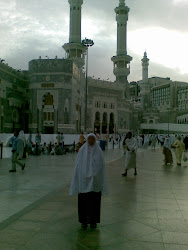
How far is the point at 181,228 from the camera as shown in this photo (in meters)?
3.88

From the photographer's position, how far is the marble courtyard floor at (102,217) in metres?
3.35

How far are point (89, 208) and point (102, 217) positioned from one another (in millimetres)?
596

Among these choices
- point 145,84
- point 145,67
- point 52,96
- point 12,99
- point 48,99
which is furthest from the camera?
point 145,67

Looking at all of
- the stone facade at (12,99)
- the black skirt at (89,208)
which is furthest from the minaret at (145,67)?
the black skirt at (89,208)

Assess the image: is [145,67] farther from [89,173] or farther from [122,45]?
[89,173]

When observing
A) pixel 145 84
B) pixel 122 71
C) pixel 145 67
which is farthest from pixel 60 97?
pixel 145 67

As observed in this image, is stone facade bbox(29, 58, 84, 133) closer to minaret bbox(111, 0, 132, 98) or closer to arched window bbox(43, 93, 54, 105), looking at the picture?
arched window bbox(43, 93, 54, 105)

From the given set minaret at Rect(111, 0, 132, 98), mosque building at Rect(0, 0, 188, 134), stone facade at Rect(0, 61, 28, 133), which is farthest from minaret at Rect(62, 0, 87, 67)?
stone facade at Rect(0, 61, 28, 133)

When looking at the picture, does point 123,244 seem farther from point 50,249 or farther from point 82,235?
point 50,249

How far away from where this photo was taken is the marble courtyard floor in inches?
132

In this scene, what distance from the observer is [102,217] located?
14.4ft

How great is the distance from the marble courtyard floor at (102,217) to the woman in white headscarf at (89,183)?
0.20 metres

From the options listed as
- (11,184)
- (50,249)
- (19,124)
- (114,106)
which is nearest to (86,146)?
(50,249)

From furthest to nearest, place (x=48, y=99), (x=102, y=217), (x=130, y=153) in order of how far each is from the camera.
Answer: (x=48, y=99) < (x=130, y=153) < (x=102, y=217)
